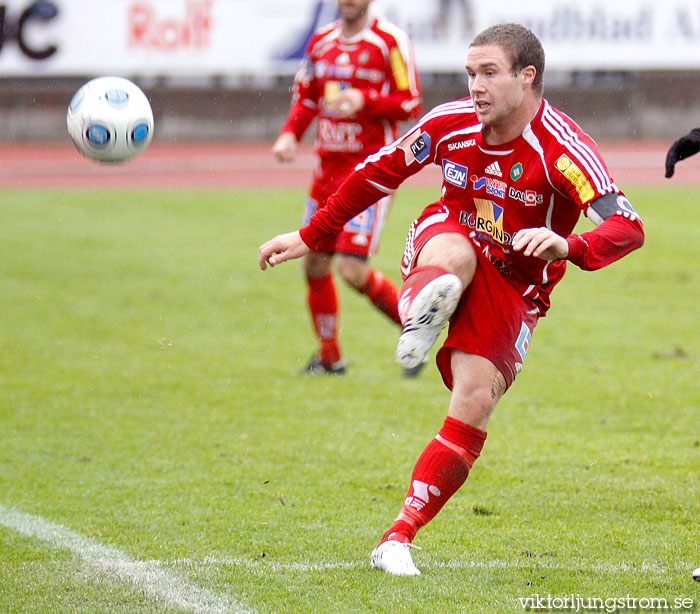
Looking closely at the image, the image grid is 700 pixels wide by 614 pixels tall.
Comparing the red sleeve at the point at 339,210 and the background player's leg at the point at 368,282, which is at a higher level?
the red sleeve at the point at 339,210

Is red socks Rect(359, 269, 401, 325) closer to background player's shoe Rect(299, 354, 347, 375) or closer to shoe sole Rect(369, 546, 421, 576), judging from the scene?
background player's shoe Rect(299, 354, 347, 375)

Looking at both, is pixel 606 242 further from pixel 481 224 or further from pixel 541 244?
pixel 481 224

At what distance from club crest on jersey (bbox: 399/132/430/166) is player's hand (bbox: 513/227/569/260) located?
77 cm

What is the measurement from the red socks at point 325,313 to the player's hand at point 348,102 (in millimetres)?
1074

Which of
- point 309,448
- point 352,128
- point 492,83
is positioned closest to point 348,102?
point 352,128

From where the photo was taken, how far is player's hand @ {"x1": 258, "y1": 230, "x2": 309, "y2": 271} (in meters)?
3.86

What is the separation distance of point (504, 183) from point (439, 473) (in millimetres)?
1012

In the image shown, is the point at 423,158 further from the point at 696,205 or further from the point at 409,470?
the point at 696,205

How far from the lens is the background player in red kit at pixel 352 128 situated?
658cm

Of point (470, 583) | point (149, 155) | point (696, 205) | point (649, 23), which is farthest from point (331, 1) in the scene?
point (470, 583)

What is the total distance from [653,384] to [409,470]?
7.58ft

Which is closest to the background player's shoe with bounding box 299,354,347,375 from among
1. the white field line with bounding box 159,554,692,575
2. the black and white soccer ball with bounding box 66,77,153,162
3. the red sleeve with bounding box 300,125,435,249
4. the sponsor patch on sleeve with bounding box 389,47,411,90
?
the sponsor patch on sleeve with bounding box 389,47,411,90

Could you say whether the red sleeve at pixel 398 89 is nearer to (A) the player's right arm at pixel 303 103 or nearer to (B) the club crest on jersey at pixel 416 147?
(A) the player's right arm at pixel 303 103

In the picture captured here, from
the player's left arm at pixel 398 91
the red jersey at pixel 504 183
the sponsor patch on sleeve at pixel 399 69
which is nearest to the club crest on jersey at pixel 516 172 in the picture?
the red jersey at pixel 504 183
